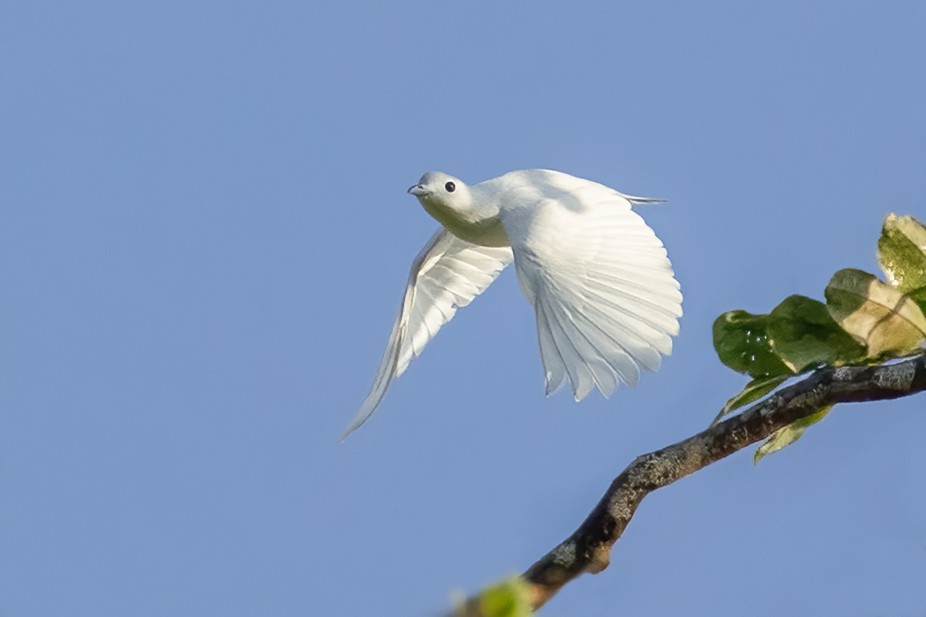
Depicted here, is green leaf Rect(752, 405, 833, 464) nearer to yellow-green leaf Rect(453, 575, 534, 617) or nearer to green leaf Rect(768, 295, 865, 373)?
green leaf Rect(768, 295, 865, 373)

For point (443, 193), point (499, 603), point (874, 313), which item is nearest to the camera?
point (499, 603)

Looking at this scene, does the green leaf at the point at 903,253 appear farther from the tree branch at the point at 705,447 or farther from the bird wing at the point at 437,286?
the bird wing at the point at 437,286

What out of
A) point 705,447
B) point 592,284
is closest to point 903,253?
point 705,447

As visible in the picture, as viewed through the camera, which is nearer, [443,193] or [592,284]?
[592,284]

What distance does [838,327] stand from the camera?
332 cm

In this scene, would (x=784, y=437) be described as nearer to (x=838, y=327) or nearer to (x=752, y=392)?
(x=752, y=392)

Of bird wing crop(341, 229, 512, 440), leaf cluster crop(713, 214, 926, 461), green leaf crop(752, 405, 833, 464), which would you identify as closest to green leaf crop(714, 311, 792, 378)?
leaf cluster crop(713, 214, 926, 461)

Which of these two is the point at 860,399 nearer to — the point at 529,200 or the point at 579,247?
the point at 579,247

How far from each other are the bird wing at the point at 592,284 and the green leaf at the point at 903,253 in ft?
2.23

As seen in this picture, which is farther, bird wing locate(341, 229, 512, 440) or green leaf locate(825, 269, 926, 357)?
bird wing locate(341, 229, 512, 440)

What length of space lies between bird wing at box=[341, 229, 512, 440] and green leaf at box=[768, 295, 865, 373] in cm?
202

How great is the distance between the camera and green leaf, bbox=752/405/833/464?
10.8 ft

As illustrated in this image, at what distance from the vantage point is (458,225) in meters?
5.26

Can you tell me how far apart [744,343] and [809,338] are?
6.3 inches
